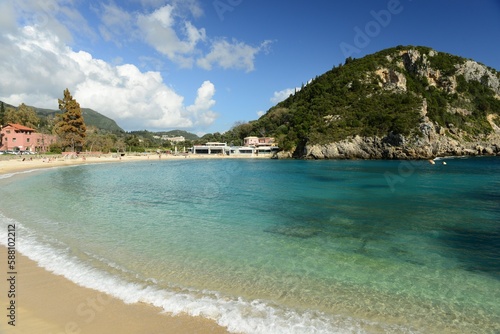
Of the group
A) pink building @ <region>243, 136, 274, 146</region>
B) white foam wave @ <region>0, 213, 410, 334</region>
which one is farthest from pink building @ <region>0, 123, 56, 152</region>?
white foam wave @ <region>0, 213, 410, 334</region>

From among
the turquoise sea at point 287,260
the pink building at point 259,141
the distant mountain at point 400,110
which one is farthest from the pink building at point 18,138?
the distant mountain at point 400,110

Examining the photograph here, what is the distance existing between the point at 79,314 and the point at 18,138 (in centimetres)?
10010

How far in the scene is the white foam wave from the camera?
5375 mm

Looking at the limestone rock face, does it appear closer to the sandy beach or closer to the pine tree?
the pine tree

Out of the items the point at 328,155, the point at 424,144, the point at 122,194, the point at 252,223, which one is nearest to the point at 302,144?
the point at 328,155

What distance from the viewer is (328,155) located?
92.7m

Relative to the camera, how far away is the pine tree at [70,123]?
77.2 meters

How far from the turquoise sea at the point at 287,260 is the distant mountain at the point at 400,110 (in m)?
75.9

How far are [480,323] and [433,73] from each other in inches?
5588

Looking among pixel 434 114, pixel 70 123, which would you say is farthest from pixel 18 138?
pixel 434 114

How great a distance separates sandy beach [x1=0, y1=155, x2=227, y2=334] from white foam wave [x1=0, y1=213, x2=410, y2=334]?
0.20 metres

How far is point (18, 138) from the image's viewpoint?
81.8 metres

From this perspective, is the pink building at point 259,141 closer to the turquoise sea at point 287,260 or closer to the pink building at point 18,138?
the pink building at point 18,138

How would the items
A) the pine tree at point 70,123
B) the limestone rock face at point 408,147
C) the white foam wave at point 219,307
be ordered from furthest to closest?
the limestone rock face at point 408,147 → the pine tree at point 70,123 → the white foam wave at point 219,307
